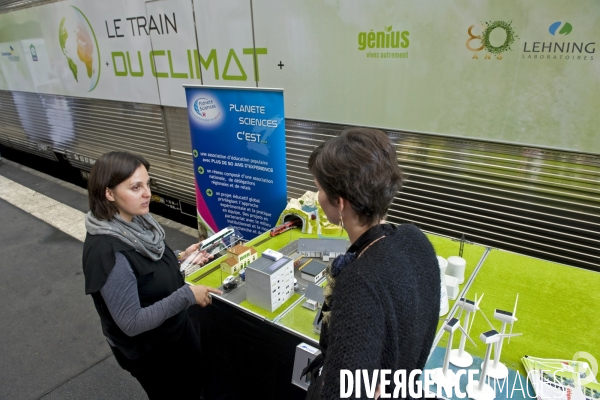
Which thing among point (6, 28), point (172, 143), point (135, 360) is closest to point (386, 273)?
point (135, 360)

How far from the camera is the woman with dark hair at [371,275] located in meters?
0.79

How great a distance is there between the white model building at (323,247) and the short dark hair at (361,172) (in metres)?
1.17

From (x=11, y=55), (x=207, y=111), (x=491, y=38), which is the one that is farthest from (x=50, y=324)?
(x=11, y=55)

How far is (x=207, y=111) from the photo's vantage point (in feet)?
9.52

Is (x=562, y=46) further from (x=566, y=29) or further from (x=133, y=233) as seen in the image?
(x=133, y=233)

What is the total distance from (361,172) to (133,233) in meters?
1.04

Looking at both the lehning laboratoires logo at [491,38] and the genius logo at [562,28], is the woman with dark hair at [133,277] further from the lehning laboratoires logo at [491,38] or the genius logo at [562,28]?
the genius logo at [562,28]

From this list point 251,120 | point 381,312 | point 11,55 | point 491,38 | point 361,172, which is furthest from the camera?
point 11,55

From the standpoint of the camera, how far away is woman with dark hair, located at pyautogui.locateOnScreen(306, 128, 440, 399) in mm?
786

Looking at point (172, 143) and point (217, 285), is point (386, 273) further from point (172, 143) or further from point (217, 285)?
point (172, 143)

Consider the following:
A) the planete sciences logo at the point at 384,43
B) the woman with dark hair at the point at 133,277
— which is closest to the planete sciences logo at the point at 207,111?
the planete sciences logo at the point at 384,43

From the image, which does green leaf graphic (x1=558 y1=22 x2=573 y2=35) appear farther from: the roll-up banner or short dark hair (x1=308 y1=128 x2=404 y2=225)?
short dark hair (x1=308 y1=128 x2=404 y2=225)

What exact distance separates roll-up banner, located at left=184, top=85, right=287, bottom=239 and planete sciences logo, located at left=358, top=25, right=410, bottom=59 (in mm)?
819

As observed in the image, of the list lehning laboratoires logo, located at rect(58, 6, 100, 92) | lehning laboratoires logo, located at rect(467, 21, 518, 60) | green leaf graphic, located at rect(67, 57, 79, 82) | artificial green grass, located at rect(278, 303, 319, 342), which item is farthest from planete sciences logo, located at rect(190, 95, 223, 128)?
green leaf graphic, located at rect(67, 57, 79, 82)
